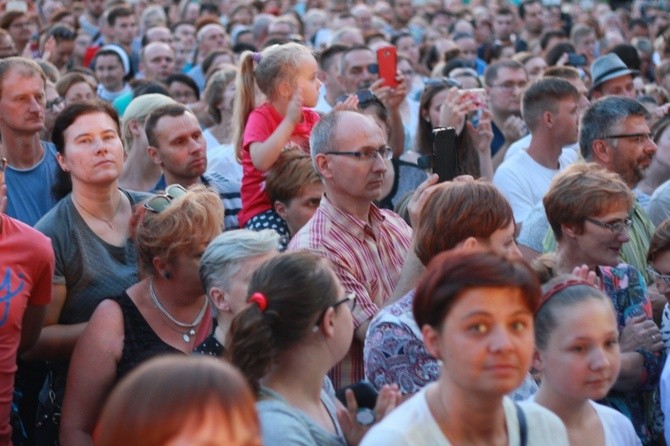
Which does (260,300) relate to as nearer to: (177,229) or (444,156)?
(177,229)

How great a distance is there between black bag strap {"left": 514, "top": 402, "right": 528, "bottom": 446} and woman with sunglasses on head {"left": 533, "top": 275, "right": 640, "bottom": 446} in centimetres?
51

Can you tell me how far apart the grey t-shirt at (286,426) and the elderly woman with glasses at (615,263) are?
62.5 inches

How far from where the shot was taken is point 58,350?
4336mm

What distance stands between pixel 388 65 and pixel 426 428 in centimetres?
501

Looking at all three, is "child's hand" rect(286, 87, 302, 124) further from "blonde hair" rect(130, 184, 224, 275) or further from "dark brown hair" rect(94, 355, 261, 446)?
"dark brown hair" rect(94, 355, 261, 446)

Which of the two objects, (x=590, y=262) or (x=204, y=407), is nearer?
(x=204, y=407)

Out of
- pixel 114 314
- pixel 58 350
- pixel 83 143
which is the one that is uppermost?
pixel 83 143

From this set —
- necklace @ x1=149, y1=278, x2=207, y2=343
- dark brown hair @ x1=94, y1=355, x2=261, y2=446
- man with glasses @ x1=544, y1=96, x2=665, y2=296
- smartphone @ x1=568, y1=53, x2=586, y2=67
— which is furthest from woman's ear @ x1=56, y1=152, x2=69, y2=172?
smartphone @ x1=568, y1=53, x2=586, y2=67

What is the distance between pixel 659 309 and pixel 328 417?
2.24 m

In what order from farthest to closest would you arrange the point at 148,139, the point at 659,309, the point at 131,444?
the point at 148,139, the point at 659,309, the point at 131,444

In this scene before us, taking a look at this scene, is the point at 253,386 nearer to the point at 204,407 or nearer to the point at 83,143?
the point at 204,407

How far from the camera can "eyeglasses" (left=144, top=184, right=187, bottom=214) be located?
4336 mm

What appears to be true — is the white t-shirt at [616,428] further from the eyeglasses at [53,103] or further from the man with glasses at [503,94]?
the man with glasses at [503,94]

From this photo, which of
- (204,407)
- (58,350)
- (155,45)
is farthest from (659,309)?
(155,45)
